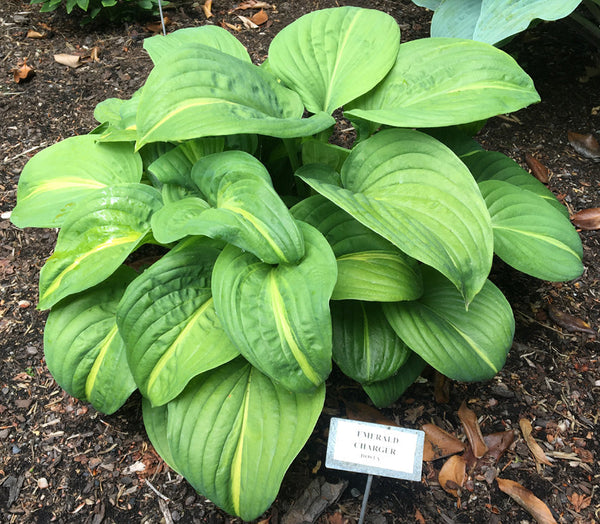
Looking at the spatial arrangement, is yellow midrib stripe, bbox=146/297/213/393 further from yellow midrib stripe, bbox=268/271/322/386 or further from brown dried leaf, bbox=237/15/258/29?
brown dried leaf, bbox=237/15/258/29

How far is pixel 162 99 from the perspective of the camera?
1299 millimetres

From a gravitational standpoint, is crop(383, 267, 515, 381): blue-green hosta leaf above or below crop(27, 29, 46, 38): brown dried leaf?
below

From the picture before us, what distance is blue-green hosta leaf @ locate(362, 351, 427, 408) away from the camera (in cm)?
147

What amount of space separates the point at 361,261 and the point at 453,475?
2.20 feet

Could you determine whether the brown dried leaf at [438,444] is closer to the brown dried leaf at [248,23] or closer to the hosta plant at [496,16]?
the hosta plant at [496,16]

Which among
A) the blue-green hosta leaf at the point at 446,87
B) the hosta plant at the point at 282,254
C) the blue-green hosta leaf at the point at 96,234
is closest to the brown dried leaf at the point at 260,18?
the hosta plant at the point at 282,254

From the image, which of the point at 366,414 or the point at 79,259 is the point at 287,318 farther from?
the point at 79,259

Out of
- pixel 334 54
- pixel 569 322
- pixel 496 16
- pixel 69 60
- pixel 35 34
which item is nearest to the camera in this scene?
pixel 334 54

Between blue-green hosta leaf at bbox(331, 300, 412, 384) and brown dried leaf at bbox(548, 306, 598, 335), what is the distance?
66 cm

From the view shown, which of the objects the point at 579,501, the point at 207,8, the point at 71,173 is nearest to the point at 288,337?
the point at 579,501

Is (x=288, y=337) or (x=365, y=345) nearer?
(x=288, y=337)

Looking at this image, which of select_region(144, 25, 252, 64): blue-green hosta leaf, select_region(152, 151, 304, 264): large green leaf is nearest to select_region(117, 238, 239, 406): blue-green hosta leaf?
select_region(152, 151, 304, 264): large green leaf

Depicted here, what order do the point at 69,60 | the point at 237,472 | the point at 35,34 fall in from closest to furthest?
the point at 237,472 < the point at 69,60 < the point at 35,34

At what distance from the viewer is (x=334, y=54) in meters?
1.71
